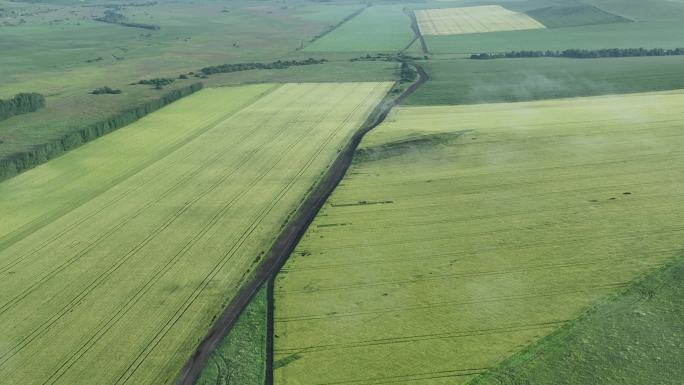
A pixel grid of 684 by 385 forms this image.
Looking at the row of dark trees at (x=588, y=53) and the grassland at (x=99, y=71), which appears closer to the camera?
the grassland at (x=99, y=71)

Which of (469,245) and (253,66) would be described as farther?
(253,66)

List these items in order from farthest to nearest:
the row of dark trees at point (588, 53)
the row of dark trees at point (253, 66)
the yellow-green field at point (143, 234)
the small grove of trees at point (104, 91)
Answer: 1. the row of dark trees at point (253, 66)
2. the row of dark trees at point (588, 53)
3. the small grove of trees at point (104, 91)
4. the yellow-green field at point (143, 234)

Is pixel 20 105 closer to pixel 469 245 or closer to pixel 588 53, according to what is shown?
pixel 469 245

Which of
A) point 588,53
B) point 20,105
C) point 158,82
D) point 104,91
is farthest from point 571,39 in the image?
point 20,105

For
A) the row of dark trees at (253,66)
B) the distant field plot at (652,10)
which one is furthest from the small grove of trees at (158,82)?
the distant field plot at (652,10)

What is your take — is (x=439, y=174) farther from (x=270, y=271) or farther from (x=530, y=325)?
(x=530, y=325)

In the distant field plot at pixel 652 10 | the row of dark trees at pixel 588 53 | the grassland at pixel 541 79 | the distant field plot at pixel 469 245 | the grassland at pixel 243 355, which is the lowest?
the grassland at pixel 243 355

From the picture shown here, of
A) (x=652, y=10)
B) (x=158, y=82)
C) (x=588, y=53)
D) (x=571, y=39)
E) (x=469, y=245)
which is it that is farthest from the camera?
(x=652, y=10)

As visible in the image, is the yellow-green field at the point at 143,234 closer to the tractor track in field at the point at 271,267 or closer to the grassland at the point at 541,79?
the tractor track in field at the point at 271,267
